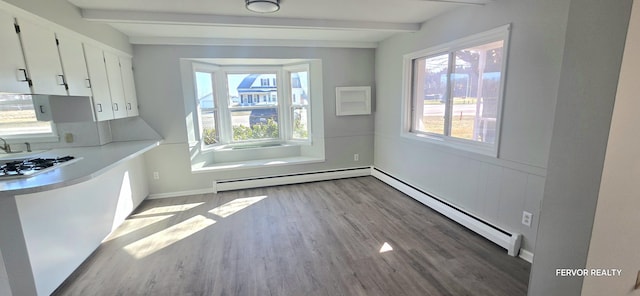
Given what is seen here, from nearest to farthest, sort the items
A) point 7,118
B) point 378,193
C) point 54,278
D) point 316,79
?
point 54,278
point 7,118
point 378,193
point 316,79

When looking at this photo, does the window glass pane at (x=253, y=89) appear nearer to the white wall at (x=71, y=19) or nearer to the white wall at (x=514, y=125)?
the white wall at (x=71, y=19)

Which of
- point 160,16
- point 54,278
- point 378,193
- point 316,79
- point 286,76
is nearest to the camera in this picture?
point 54,278

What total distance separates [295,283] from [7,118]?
3.03 m

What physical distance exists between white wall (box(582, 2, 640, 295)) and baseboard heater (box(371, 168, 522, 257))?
1365mm

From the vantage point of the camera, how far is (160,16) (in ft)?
8.96

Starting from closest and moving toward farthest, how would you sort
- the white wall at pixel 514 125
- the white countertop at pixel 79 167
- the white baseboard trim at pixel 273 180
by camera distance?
the white countertop at pixel 79 167, the white wall at pixel 514 125, the white baseboard trim at pixel 273 180

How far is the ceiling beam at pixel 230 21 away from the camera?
2.60 metres

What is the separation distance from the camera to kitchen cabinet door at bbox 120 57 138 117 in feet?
11.0

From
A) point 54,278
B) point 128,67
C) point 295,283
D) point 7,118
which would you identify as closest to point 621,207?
point 295,283

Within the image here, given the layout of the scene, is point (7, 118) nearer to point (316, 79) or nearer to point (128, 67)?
point (128, 67)

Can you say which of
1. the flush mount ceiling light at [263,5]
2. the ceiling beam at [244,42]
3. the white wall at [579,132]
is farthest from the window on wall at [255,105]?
the white wall at [579,132]

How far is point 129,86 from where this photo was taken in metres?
3.48

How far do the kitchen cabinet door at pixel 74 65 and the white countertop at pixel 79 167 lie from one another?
605 millimetres

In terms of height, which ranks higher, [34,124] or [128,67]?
[128,67]
